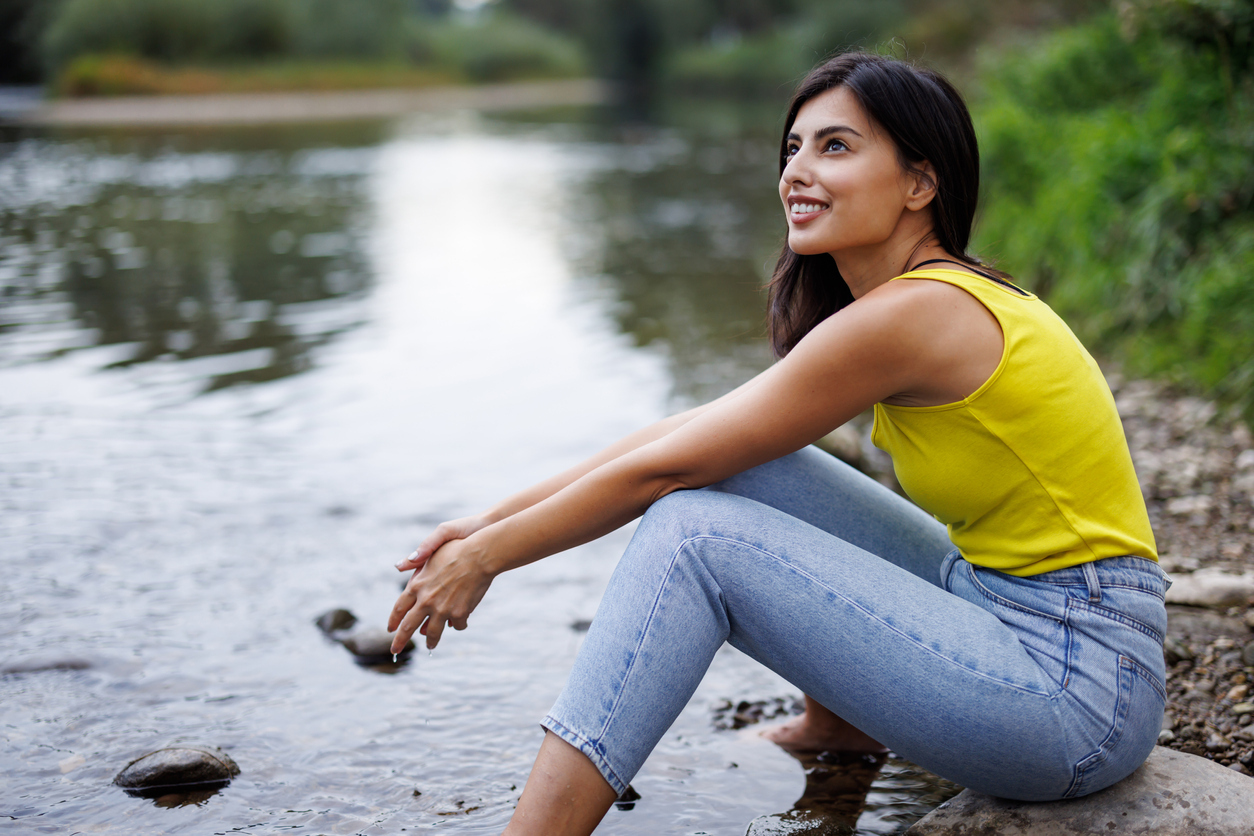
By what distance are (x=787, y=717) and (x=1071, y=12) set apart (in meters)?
10.8


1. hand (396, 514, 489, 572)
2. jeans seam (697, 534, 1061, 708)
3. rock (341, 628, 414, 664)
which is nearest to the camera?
jeans seam (697, 534, 1061, 708)

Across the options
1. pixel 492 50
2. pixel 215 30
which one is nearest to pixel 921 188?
pixel 215 30

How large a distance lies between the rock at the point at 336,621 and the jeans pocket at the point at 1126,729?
1845 millimetres

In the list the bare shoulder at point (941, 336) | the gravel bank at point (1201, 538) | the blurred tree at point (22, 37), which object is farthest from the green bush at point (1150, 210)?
the blurred tree at point (22, 37)

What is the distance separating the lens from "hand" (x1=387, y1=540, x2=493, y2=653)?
70.6 inches

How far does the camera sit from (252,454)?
415 centimetres

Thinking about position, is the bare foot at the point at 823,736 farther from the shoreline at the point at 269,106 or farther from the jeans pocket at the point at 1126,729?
the shoreline at the point at 269,106

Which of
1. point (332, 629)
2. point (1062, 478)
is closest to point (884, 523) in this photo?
point (1062, 478)

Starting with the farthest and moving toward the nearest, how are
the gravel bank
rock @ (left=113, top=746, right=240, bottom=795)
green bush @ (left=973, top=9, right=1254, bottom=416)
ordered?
green bush @ (left=973, top=9, right=1254, bottom=416) → the gravel bank → rock @ (left=113, top=746, right=240, bottom=795)

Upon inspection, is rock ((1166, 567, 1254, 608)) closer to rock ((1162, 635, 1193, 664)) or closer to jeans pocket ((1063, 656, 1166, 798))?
rock ((1162, 635, 1193, 664))

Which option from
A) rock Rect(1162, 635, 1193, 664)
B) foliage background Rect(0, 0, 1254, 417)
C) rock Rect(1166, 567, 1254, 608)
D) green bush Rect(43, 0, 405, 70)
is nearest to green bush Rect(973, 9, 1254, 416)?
foliage background Rect(0, 0, 1254, 417)

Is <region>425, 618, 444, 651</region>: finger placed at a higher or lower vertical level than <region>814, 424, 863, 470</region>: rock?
higher

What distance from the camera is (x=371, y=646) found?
8.66 ft

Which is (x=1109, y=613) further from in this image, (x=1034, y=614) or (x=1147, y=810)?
(x=1147, y=810)
